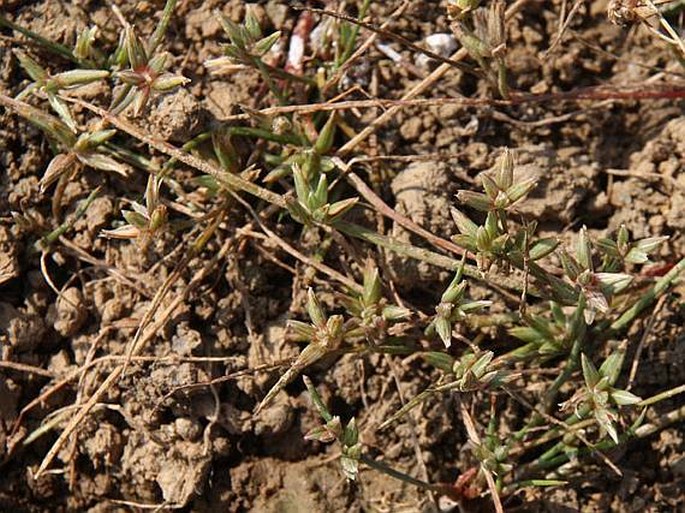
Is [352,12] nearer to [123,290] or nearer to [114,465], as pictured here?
[123,290]

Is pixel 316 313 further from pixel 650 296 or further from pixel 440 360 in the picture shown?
pixel 650 296

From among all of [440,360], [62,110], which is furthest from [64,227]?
[440,360]

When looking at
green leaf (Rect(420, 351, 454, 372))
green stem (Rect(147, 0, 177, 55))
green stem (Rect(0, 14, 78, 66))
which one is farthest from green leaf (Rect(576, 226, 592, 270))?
green stem (Rect(0, 14, 78, 66))

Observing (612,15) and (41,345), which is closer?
(612,15)

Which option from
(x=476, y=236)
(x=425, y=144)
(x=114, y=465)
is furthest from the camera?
(x=425, y=144)

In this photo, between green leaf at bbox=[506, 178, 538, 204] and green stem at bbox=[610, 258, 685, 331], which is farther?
green stem at bbox=[610, 258, 685, 331]

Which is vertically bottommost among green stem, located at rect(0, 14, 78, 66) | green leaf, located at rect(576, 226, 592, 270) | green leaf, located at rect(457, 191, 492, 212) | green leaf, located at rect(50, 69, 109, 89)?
green leaf, located at rect(576, 226, 592, 270)

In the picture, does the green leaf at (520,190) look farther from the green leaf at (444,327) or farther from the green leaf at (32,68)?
the green leaf at (32,68)

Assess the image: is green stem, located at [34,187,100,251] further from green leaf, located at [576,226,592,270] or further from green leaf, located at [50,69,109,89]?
green leaf, located at [576,226,592,270]

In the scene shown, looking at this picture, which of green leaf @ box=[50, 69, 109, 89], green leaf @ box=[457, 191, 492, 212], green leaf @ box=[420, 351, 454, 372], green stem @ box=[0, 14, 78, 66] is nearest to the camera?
green leaf @ box=[457, 191, 492, 212]

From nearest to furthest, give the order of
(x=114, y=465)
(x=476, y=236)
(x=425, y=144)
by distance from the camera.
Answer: (x=476, y=236)
(x=114, y=465)
(x=425, y=144)

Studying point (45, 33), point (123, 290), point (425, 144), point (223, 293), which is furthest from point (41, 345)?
point (425, 144)
